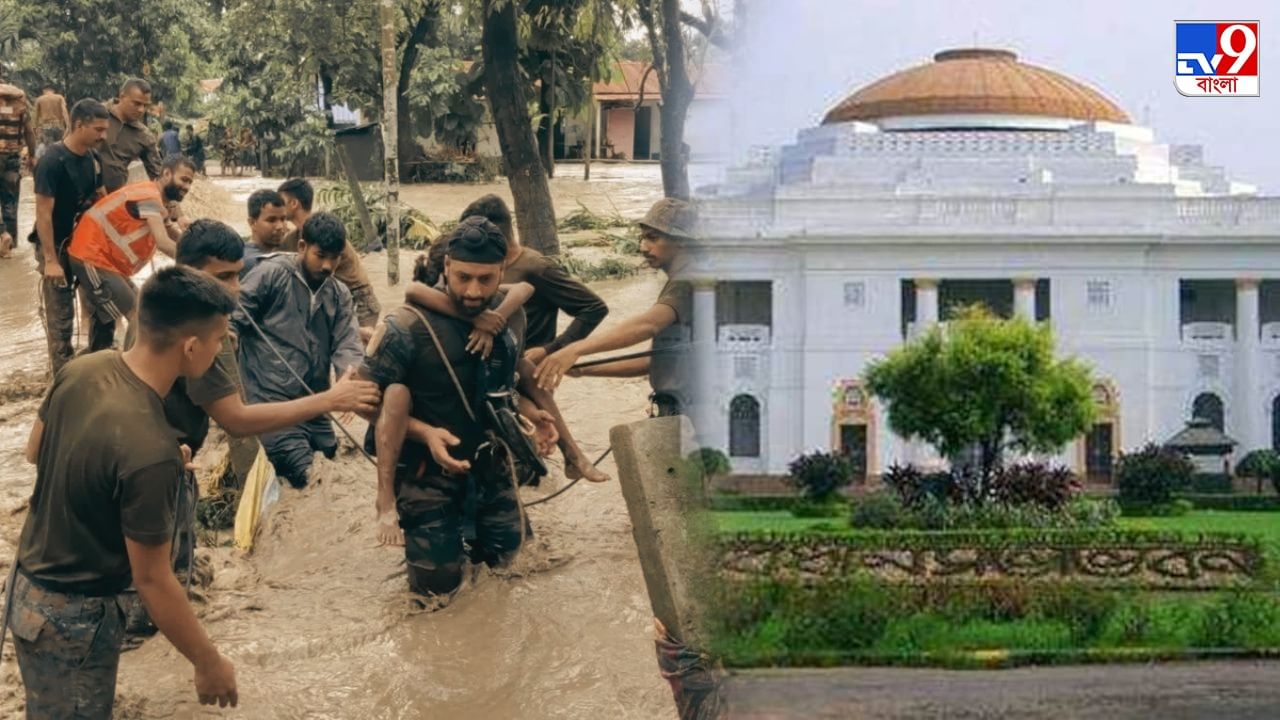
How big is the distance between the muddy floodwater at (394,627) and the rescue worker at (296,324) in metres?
0.54

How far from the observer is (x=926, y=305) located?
1780 millimetres

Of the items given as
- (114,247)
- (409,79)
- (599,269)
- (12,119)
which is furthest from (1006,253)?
(409,79)

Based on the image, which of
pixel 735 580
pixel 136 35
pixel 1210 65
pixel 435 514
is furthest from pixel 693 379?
pixel 136 35

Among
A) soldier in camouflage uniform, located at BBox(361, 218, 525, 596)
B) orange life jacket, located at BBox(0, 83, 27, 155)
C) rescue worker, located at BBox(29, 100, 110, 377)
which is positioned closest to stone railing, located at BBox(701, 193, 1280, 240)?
soldier in camouflage uniform, located at BBox(361, 218, 525, 596)

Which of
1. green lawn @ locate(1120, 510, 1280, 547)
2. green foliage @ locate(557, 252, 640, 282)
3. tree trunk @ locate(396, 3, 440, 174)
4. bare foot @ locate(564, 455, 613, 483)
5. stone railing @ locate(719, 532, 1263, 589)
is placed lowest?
bare foot @ locate(564, 455, 613, 483)

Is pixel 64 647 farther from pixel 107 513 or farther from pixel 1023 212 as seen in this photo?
pixel 1023 212

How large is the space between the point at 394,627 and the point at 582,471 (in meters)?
0.93

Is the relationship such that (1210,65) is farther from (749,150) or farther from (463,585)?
(463,585)

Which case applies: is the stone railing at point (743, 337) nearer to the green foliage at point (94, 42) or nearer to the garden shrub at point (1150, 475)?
the garden shrub at point (1150, 475)

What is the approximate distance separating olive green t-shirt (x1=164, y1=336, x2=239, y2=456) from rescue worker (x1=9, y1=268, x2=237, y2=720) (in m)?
0.43

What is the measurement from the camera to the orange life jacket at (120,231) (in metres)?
7.89

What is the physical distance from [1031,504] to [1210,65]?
1.85ft

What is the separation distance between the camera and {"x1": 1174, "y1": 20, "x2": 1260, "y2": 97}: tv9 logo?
5.99 ft

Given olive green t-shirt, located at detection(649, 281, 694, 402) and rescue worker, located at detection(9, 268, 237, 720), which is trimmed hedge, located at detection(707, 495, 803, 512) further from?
rescue worker, located at detection(9, 268, 237, 720)
